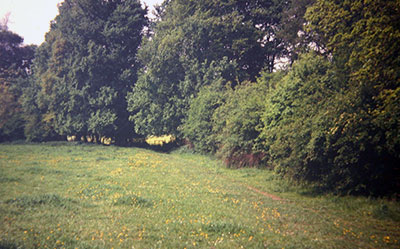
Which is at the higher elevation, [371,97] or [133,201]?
[371,97]

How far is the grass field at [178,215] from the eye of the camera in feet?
23.0

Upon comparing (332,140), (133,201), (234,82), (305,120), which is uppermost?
(234,82)

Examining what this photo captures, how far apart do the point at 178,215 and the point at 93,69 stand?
32.8m

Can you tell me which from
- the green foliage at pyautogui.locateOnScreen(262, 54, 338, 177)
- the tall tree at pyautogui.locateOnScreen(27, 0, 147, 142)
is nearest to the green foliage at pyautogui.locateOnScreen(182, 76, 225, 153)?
the green foliage at pyautogui.locateOnScreen(262, 54, 338, 177)

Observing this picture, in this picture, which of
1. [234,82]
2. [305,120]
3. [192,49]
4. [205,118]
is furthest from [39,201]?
[234,82]

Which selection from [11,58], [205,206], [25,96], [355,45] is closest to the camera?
[205,206]

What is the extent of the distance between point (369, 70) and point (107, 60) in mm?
32650

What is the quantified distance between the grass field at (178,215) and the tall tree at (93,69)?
2377cm

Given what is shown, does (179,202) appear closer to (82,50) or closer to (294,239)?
(294,239)

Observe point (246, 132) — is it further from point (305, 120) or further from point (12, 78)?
point (12, 78)

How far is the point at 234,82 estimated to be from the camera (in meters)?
34.8

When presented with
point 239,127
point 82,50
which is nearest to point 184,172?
point 239,127

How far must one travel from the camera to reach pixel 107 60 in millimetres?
37656

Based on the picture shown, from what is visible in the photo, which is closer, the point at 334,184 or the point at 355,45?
the point at 355,45
